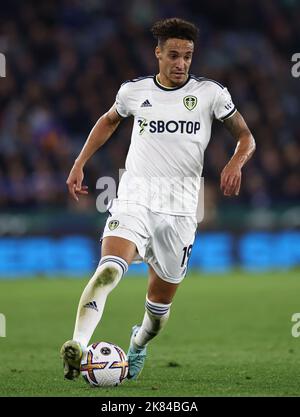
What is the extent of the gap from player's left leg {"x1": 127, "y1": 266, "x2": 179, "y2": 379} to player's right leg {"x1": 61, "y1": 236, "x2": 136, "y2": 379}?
58 cm

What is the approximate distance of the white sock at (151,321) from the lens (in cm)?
729

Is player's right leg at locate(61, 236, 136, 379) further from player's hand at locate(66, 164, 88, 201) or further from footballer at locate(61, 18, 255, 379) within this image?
player's hand at locate(66, 164, 88, 201)

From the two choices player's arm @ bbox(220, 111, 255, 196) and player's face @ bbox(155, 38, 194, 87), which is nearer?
player's arm @ bbox(220, 111, 255, 196)

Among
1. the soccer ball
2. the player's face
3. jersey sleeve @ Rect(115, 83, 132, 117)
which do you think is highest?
the player's face

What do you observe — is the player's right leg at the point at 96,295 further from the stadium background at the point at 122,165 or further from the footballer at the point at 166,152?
the stadium background at the point at 122,165

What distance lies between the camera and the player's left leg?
7230 mm

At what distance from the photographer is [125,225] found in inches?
266

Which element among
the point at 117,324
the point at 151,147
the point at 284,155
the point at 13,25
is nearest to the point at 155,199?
the point at 151,147

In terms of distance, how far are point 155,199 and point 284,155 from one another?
38.8ft

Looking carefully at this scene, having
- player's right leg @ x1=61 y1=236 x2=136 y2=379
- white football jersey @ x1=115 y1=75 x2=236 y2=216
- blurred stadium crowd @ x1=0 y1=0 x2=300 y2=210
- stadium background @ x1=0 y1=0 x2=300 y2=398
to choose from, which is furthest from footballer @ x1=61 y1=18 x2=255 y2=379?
blurred stadium crowd @ x1=0 y1=0 x2=300 y2=210

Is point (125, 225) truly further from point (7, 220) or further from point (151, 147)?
point (7, 220)

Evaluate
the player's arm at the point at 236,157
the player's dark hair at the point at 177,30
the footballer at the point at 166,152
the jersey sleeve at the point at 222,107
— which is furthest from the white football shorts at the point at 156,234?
the player's dark hair at the point at 177,30

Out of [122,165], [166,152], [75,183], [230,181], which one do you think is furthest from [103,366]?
[122,165]

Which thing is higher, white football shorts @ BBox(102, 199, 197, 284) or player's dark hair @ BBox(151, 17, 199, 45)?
player's dark hair @ BBox(151, 17, 199, 45)
